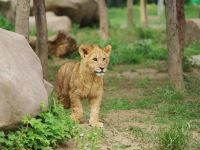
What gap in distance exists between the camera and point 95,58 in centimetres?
764

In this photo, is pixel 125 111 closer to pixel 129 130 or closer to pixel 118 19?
pixel 129 130

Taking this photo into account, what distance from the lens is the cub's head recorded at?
761 cm

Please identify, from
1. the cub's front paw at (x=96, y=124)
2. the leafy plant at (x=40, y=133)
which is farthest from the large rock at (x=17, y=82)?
the cub's front paw at (x=96, y=124)

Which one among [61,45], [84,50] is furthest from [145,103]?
[61,45]

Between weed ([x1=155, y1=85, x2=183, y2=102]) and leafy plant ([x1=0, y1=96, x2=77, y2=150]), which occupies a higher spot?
leafy plant ([x1=0, y1=96, x2=77, y2=150])

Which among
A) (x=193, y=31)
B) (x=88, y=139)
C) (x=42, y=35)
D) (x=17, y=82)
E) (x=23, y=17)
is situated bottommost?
(x=88, y=139)

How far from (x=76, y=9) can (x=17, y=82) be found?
15.8 metres

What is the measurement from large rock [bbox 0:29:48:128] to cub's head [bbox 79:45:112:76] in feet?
2.47

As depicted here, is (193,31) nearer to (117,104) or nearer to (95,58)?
(117,104)

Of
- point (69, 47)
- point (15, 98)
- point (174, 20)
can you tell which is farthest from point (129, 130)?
point (69, 47)

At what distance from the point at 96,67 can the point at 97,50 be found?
22 centimetres

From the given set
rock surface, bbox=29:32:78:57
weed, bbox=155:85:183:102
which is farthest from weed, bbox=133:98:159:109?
rock surface, bbox=29:32:78:57

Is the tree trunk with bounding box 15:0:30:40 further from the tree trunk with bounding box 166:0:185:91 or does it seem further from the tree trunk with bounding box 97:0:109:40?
the tree trunk with bounding box 97:0:109:40

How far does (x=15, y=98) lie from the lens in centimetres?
623
